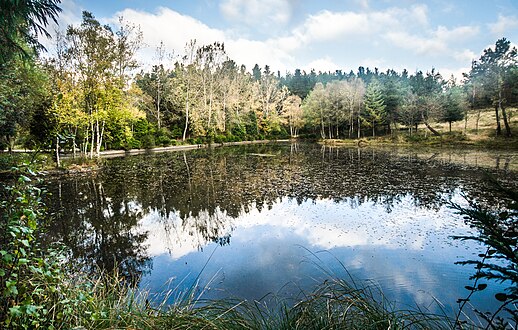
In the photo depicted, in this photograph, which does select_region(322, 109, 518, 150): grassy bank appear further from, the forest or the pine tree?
the pine tree

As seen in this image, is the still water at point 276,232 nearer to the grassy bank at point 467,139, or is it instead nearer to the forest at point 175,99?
the forest at point 175,99

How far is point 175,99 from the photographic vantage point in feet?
120

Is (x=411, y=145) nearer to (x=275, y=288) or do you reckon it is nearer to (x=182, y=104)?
(x=182, y=104)

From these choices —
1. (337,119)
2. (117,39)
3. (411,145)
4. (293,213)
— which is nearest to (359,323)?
(293,213)

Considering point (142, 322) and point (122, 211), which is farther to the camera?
point (122, 211)

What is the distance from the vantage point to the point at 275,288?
15.0 ft

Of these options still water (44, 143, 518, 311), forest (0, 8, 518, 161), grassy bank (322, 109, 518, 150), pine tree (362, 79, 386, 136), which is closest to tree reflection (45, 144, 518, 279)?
still water (44, 143, 518, 311)

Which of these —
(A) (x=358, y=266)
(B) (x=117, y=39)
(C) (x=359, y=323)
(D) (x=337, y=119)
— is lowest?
(A) (x=358, y=266)

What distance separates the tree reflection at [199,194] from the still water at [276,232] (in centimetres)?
4

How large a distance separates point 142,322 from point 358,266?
404cm

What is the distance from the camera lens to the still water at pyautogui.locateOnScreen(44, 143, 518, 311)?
15.7ft

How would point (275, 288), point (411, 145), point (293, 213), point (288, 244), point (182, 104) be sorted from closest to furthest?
1. point (275, 288)
2. point (288, 244)
3. point (293, 213)
4. point (411, 145)
5. point (182, 104)

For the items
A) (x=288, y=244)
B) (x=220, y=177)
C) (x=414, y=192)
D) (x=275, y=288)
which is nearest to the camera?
(x=275, y=288)

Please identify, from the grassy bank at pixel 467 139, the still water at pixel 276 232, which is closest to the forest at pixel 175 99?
the grassy bank at pixel 467 139
